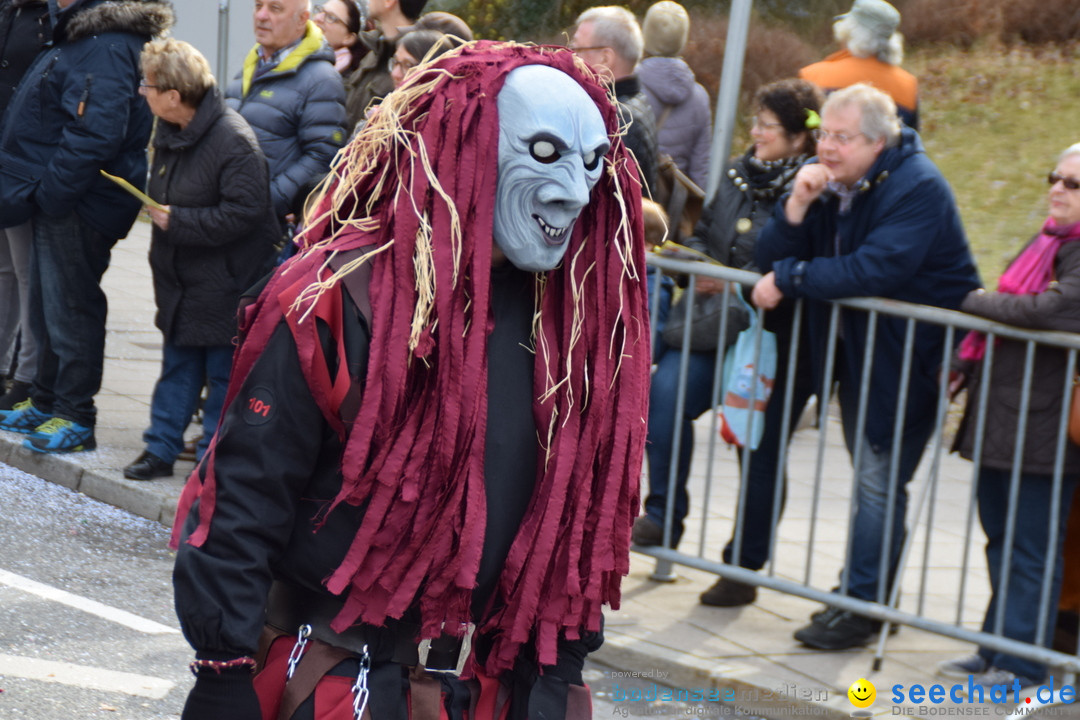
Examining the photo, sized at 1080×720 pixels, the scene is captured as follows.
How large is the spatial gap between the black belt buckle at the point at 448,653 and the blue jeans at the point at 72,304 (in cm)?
492

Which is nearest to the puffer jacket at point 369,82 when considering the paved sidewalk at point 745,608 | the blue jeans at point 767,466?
the paved sidewalk at point 745,608

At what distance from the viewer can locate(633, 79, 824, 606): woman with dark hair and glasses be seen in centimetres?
530

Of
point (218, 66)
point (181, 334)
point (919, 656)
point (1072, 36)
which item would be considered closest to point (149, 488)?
point (181, 334)

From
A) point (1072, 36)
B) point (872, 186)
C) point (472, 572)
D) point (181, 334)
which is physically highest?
point (1072, 36)

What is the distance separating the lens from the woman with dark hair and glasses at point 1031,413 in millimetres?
4582

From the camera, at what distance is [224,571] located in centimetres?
196

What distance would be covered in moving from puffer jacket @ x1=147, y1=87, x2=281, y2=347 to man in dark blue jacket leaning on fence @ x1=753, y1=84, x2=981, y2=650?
2247mm

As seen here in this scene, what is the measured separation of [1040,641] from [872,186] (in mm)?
1607

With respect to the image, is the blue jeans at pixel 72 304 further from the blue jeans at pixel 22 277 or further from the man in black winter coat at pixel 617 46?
the man in black winter coat at pixel 617 46

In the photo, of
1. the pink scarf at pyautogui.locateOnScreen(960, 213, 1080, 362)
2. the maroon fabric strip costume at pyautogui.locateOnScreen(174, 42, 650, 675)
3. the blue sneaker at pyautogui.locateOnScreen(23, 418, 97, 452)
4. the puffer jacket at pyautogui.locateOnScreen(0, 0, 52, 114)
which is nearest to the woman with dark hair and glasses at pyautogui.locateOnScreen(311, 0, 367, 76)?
the puffer jacket at pyautogui.locateOnScreen(0, 0, 52, 114)

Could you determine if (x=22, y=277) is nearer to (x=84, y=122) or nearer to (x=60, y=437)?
(x=60, y=437)

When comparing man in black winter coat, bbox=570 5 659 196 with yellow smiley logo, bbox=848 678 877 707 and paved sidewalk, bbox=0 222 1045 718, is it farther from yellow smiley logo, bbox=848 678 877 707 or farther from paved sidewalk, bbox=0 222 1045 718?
yellow smiley logo, bbox=848 678 877 707

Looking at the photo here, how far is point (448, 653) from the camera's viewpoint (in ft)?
7.04

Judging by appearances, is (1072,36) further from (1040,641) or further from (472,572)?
(472,572)
